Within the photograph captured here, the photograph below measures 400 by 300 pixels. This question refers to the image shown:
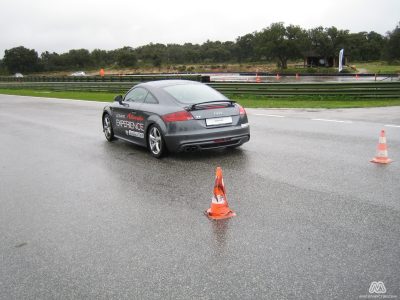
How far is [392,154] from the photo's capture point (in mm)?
8109

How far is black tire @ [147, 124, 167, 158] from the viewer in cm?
847

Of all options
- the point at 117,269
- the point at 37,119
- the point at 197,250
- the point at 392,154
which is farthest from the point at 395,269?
the point at 37,119

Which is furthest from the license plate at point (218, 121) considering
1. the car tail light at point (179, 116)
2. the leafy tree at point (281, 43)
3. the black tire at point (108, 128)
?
the leafy tree at point (281, 43)

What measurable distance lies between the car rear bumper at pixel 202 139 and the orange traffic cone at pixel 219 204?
295 cm

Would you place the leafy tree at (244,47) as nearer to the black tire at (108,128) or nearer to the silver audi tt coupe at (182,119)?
the black tire at (108,128)

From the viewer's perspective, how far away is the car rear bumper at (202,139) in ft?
26.6

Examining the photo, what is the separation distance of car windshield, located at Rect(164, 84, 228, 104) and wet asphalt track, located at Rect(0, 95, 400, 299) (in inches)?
45.1

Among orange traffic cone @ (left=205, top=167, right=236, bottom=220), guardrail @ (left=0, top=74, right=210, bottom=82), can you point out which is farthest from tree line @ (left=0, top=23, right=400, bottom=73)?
orange traffic cone @ (left=205, top=167, right=236, bottom=220)

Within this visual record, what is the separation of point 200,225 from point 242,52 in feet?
473

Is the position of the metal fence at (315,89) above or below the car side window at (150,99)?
below

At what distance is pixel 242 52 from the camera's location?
144625 mm

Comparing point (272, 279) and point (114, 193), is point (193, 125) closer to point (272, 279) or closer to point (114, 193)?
point (114, 193)

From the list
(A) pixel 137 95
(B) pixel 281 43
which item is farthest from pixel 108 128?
(B) pixel 281 43

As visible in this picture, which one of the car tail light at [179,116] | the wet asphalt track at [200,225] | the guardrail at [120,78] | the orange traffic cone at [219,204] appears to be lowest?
the wet asphalt track at [200,225]
